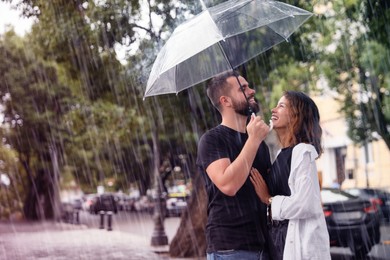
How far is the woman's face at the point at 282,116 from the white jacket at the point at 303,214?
259mm

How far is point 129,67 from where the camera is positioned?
36.6 feet

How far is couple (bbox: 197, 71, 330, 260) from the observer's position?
2.91 meters

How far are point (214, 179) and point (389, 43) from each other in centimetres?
827

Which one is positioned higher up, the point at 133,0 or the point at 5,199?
the point at 133,0

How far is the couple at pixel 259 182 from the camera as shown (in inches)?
114

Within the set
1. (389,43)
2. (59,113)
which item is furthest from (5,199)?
(389,43)

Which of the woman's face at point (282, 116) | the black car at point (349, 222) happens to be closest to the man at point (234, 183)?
the woman's face at point (282, 116)

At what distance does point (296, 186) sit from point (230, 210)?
359 millimetres

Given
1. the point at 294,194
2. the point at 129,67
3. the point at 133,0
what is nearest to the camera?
the point at 294,194

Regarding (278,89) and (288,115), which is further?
(278,89)

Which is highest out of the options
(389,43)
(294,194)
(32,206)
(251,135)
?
(389,43)

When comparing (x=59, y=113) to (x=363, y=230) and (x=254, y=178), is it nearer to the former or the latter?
(x=363, y=230)

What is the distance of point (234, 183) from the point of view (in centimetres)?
292

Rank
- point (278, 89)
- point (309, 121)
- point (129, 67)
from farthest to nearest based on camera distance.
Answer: point (278, 89), point (129, 67), point (309, 121)
